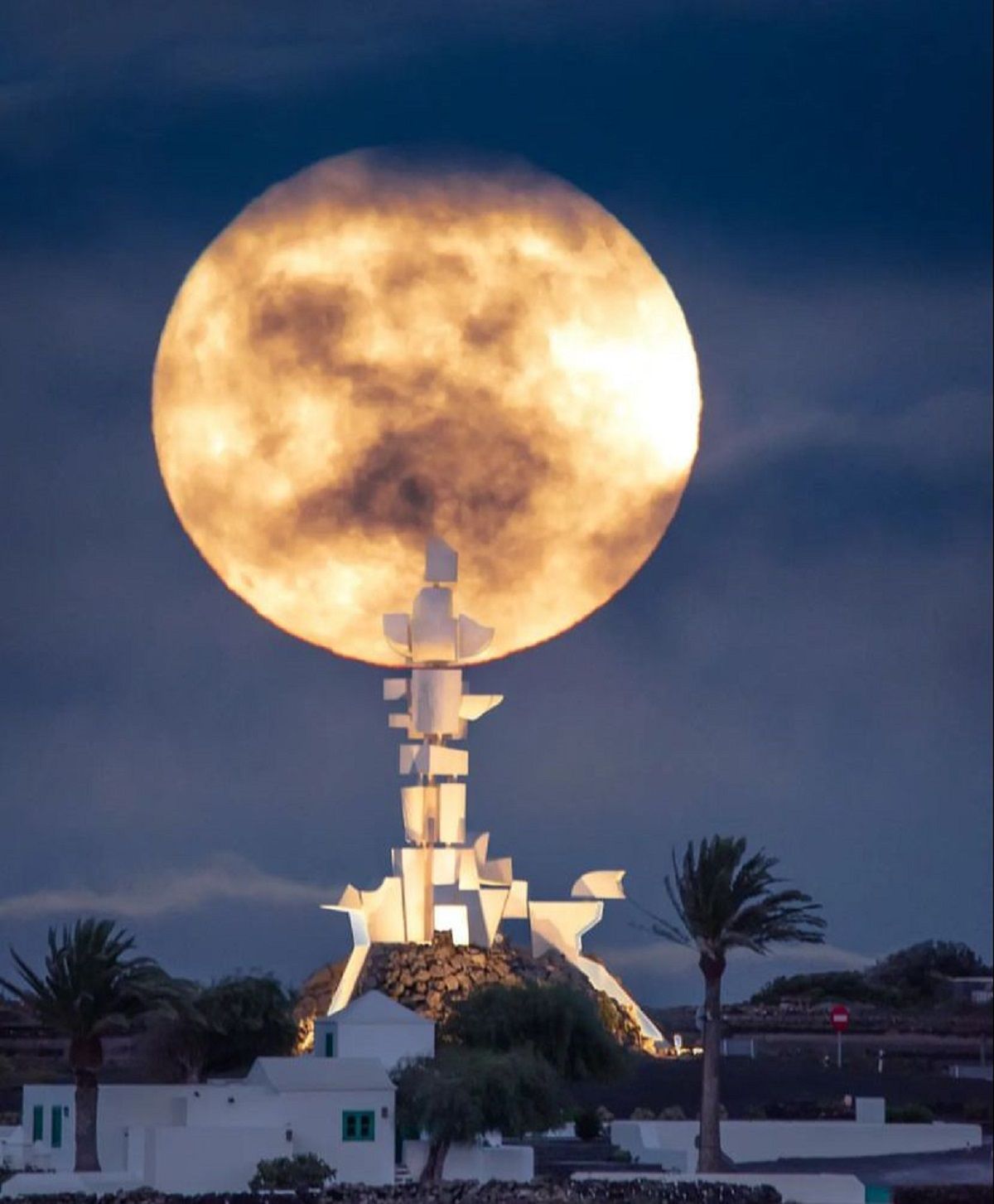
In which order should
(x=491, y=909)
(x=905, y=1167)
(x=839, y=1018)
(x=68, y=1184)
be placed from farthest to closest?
1. (x=839, y=1018)
2. (x=491, y=909)
3. (x=905, y=1167)
4. (x=68, y=1184)

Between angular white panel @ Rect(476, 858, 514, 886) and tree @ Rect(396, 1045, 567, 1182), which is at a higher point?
angular white panel @ Rect(476, 858, 514, 886)

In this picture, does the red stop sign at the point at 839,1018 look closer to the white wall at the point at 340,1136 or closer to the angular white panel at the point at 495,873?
the angular white panel at the point at 495,873

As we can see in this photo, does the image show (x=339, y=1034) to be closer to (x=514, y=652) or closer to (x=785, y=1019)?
(x=514, y=652)

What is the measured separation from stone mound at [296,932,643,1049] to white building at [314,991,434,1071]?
13.8ft

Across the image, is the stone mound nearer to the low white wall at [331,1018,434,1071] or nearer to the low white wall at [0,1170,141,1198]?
the low white wall at [331,1018,434,1071]

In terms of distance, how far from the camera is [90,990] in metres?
53.6

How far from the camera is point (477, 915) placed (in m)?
68.1

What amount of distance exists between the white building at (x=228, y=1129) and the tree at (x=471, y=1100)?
2.80ft

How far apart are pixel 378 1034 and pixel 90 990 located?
5.45m

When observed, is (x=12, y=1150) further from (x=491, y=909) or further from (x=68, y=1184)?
(x=491, y=909)

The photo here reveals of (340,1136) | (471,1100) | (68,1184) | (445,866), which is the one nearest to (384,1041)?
(471,1100)

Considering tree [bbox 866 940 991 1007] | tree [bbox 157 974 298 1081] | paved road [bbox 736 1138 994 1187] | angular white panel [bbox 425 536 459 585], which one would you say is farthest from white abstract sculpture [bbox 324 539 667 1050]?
tree [bbox 866 940 991 1007]

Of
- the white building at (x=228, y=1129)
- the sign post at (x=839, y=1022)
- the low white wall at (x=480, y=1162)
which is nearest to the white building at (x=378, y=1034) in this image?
the white building at (x=228, y=1129)

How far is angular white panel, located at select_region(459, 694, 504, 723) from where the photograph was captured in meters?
68.2
